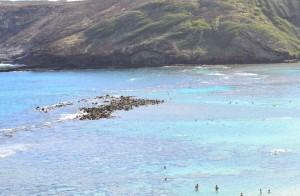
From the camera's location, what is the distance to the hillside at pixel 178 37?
16062cm

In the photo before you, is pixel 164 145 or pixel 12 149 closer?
pixel 164 145

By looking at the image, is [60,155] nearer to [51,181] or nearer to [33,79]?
[51,181]

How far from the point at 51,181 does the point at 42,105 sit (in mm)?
47646

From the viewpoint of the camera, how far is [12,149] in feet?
169

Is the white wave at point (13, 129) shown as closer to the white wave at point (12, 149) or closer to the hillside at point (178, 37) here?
the white wave at point (12, 149)

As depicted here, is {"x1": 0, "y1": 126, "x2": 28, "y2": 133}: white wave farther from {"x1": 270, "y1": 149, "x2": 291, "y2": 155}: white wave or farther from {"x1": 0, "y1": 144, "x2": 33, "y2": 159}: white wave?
{"x1": 270, "y1": 149, "x2": 291, "y2": 155}: white wave

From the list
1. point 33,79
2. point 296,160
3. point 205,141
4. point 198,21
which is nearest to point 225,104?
point 205,141

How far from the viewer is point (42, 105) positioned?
284 feet

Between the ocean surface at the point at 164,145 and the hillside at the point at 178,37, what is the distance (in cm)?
6101

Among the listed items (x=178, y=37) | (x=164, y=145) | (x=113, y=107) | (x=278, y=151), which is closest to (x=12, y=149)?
(x=164, y=145)

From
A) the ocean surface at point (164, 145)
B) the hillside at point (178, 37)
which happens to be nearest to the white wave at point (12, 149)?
the ocean surface at point (164, 145)

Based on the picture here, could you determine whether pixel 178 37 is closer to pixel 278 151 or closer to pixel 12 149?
pixel 12 149

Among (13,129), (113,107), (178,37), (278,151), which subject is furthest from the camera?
(178,37)

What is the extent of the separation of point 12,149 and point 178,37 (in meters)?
122
